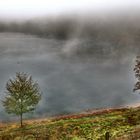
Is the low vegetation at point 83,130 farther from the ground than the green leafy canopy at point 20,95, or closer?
closer

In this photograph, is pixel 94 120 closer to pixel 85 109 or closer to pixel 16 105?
pixel 16 105

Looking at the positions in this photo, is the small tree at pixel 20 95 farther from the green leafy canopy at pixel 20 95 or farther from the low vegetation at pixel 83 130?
the low vegetation at pixel 83 130

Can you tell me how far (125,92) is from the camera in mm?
169375

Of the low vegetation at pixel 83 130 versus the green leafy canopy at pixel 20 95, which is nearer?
the low vegetation at pixel 83 130

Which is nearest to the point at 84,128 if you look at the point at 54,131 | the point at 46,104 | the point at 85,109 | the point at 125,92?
the point at 54,131

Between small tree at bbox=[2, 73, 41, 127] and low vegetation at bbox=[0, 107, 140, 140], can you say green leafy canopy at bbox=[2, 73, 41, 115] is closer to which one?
small tree at bbox=[2, 73, 41, 127]

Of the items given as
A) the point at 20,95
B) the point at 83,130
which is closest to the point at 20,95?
the point at 20,95

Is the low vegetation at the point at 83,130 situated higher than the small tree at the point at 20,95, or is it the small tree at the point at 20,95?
the small tree at the point at 20,95

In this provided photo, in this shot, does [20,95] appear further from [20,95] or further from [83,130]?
[83,130]

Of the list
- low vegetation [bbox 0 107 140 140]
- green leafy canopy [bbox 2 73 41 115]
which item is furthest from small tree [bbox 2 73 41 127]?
low vegetation [bbox 0 107 140 140]

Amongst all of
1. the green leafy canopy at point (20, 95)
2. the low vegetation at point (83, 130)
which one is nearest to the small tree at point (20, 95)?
the green leafy canopy at point (20, 95)

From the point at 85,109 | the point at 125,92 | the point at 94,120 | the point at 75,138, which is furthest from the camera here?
the point at 125,92

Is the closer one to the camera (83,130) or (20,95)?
(83,130)

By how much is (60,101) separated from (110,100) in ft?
65.1
